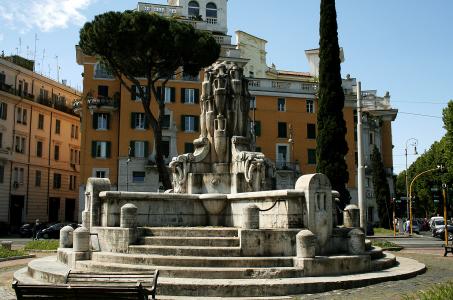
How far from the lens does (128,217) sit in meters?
13.4

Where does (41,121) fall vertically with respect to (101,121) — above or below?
above

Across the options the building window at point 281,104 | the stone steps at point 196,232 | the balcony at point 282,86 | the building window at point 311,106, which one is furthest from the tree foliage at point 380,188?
the stone steps at point 196,232

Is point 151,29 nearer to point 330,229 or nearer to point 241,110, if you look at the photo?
point 241,110

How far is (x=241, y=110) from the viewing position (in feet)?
58.9

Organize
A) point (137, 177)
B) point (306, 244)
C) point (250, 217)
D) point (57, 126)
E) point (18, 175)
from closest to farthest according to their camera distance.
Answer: point (306, 244)
point (250, 217)
point (137, 177)
point (18, 175)
point (57, 126)

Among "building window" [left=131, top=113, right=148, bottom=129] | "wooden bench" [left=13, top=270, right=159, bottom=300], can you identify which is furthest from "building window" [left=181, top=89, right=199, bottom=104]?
"wooden bench" [left=13, top=270, right=159, bottom=300]


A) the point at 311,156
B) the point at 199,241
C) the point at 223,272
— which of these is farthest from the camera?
the point at 311,156

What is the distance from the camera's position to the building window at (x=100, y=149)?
49.0m

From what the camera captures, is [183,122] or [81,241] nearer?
[81,241]

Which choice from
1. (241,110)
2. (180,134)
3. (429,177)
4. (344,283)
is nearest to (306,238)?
(344,283)

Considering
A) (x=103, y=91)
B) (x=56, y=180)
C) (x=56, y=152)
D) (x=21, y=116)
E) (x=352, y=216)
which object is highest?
(x=103, y=91)

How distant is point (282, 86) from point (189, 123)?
10584 mm

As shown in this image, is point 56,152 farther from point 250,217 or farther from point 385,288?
point 385,288

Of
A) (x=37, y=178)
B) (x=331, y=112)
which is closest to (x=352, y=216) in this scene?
(x=331, y=112)
